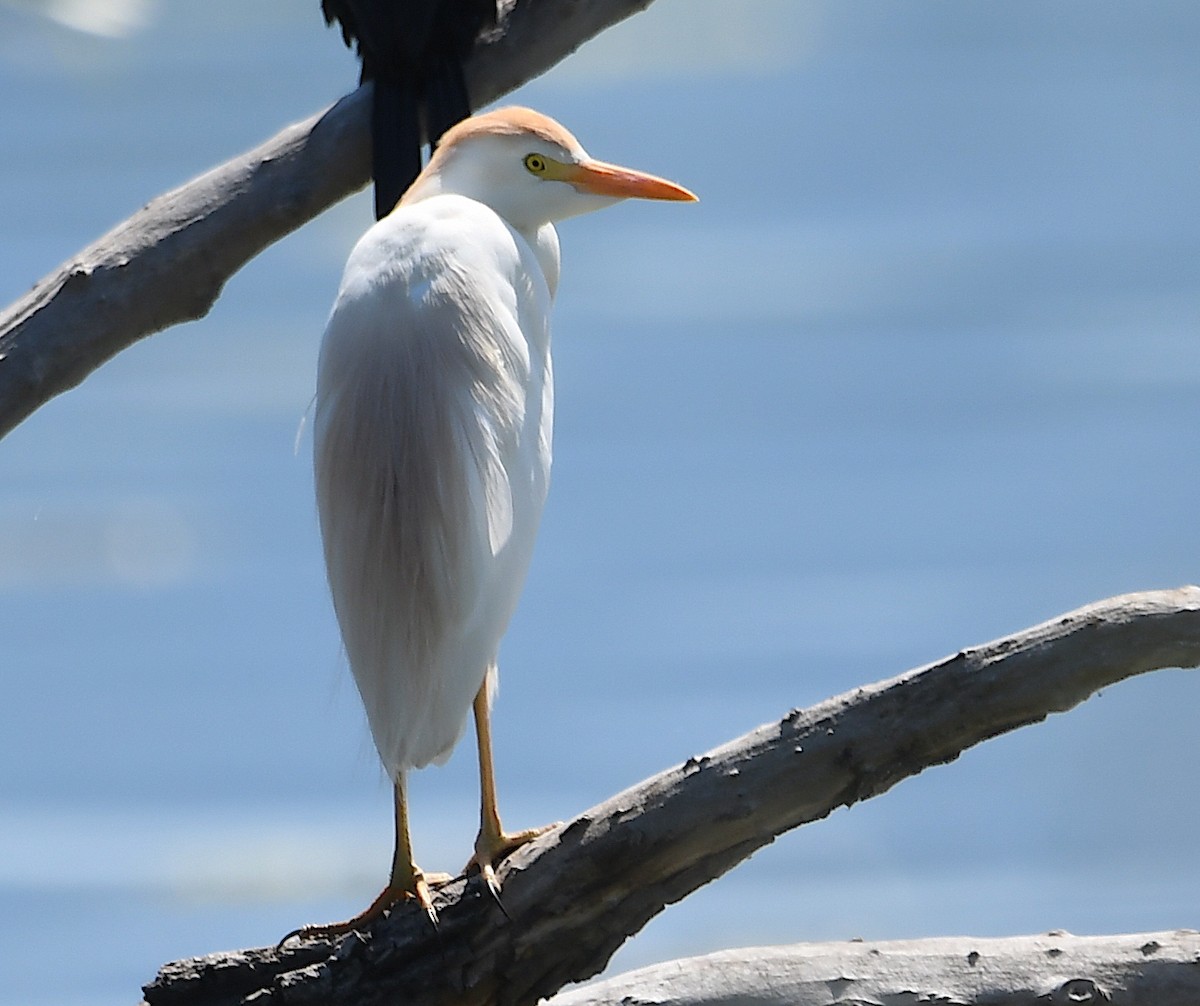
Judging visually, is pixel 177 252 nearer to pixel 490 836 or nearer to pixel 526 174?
pixel 526 174

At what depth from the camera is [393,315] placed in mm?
1691

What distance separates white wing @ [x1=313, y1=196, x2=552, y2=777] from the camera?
1.60m

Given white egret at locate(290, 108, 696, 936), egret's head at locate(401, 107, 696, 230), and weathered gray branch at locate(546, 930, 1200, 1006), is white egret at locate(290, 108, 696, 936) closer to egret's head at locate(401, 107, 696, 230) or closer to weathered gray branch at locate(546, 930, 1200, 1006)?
egret's head at locate(401, 107, 696, 230)

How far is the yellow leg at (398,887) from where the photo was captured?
164cm

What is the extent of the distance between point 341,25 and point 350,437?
1.38 m

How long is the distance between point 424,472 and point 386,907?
45 centimetres

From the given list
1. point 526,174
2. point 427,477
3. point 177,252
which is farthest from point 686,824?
point 177,252

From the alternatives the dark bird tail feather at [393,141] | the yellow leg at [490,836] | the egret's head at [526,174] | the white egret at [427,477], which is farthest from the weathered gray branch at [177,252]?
the yellow leg at [490,836]

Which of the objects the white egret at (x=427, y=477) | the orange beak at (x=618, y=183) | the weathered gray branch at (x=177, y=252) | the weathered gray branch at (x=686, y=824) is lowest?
the weathered gray branch at (x=686, y=824)

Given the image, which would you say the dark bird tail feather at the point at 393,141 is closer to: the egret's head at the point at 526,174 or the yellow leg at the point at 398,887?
the egret's head at the point at 526,174

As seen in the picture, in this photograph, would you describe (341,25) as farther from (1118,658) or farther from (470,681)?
(1118,658)

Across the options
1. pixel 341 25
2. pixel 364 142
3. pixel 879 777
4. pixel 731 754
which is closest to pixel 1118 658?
pixel 879 777

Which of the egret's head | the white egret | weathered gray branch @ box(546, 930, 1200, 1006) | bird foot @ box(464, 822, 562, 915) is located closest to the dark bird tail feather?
the egret's head

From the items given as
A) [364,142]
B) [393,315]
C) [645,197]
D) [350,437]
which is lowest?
[350,437]
